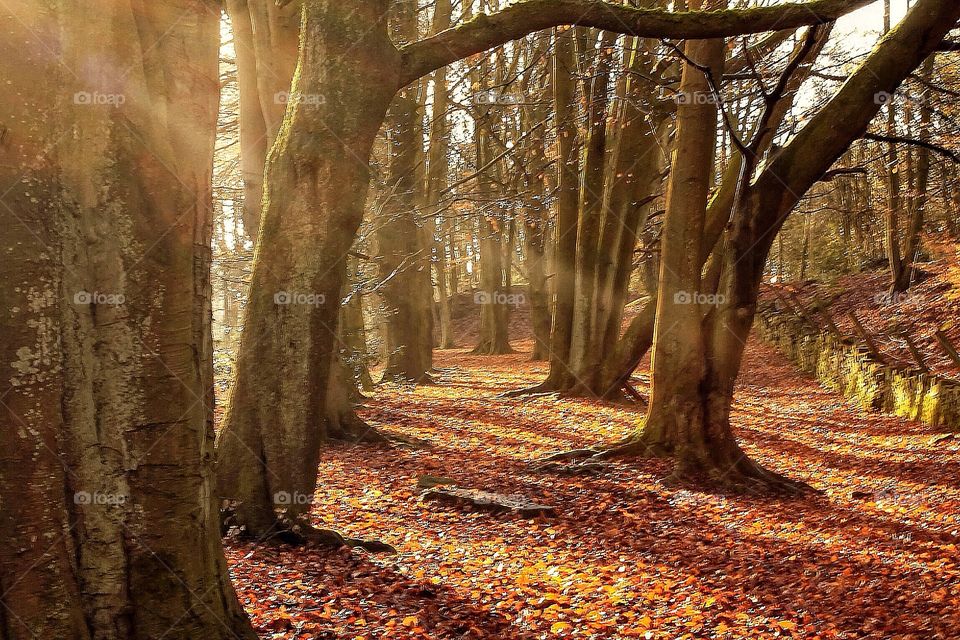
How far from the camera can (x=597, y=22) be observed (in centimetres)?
531

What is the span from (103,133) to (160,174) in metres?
0.25

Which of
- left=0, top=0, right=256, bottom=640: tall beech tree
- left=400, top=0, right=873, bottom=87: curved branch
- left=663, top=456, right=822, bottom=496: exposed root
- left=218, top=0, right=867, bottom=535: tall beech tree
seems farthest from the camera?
left=663, top=456, right=822, bottom=496: exposed root

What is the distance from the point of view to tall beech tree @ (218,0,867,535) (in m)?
5.48

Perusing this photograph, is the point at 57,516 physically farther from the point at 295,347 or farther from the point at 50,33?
the point at 295,347

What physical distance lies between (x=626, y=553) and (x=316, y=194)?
3742mm

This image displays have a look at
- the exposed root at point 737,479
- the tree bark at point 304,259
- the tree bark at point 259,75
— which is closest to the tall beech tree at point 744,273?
the exposed root at point 737,479

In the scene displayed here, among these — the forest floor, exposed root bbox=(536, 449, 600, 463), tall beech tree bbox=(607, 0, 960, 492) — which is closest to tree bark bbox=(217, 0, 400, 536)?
the forest floor

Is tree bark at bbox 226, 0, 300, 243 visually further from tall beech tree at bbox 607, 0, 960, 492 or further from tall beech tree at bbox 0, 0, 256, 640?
tall beech tree at bbox 0, 0, 256, 640

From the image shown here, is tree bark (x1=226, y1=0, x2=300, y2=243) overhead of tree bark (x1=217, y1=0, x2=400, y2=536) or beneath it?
overhead

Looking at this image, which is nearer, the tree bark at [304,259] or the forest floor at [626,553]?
the forest floor at [626,553]

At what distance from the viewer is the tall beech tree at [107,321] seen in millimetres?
2770

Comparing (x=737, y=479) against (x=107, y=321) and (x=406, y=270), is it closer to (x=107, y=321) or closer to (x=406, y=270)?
(x=107, y=321)

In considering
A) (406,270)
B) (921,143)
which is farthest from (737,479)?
(406,270)

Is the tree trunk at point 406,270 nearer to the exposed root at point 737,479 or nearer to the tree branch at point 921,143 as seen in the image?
the exposed root at point 737,479
